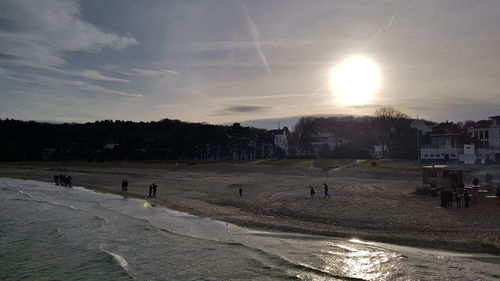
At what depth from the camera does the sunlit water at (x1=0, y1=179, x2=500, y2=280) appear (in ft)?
45.1

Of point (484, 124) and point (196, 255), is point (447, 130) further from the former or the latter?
point (196, 255)

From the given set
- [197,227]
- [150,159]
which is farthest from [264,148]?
[197,227]

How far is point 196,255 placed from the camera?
16484 mm

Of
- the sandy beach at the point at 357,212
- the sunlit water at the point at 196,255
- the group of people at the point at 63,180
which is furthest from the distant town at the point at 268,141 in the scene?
the group of people at the point at 63,180

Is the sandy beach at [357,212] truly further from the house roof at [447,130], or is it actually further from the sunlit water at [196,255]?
the house roof at [447,130]

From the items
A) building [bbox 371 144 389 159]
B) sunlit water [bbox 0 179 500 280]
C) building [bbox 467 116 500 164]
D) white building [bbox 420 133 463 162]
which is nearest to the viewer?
sunlit water [bbox 0 179 500 280]

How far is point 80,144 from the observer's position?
116250 millimetres

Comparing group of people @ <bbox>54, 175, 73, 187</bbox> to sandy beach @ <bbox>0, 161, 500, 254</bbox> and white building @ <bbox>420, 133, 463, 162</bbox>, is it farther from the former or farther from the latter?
white building @ <bbox>420, 133, 463, 162</bbox>

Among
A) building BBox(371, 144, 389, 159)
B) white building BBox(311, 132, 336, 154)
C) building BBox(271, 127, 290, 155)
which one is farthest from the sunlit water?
building BBox(271, 127, 290, 155)

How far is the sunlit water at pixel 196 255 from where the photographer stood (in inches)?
541

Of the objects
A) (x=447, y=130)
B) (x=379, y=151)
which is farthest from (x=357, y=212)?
(x=379, y=151)

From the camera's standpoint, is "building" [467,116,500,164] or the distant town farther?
the distant town

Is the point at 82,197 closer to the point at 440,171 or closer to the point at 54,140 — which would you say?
the point at 440,171

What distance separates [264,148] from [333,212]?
8169 cm
